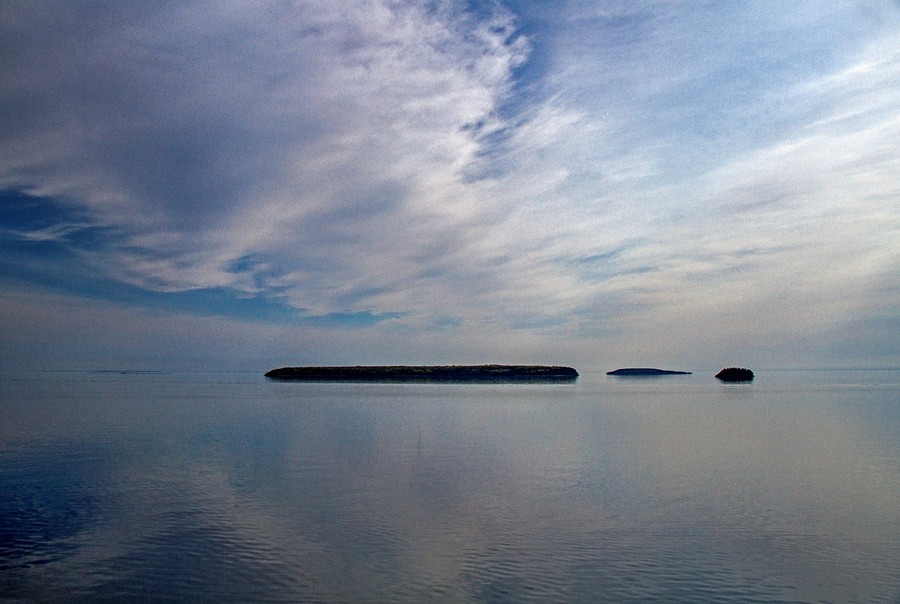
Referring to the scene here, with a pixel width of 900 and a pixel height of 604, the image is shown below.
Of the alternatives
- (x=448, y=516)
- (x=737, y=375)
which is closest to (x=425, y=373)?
(x=737, y=375)

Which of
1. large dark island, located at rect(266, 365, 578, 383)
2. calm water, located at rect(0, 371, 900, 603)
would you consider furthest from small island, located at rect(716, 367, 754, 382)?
calm water, located at rect(0, 371, 900, 603)

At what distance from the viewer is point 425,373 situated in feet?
538

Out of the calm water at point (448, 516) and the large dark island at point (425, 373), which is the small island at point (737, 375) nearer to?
the large dark island at point (425, 373)

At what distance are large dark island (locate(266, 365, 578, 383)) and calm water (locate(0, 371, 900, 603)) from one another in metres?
114

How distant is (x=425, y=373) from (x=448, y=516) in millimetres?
146806

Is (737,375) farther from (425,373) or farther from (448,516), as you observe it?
(448,516)

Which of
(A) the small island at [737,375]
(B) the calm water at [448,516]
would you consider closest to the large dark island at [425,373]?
(A) the small island at [737,375]

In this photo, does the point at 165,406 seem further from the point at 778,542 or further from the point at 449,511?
the point at 778,542

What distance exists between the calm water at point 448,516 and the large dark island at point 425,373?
4469 inches

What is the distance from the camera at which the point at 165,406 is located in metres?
57.2

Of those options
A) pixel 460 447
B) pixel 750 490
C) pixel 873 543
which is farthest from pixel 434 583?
pixel 460 447

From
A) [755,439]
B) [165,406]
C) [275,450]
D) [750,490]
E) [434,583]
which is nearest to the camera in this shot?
[434,583]

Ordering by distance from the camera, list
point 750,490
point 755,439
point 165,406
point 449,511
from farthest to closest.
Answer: point 165,406 < point 755,439 < point 750,490 < point 449,511

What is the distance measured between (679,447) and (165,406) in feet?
149
